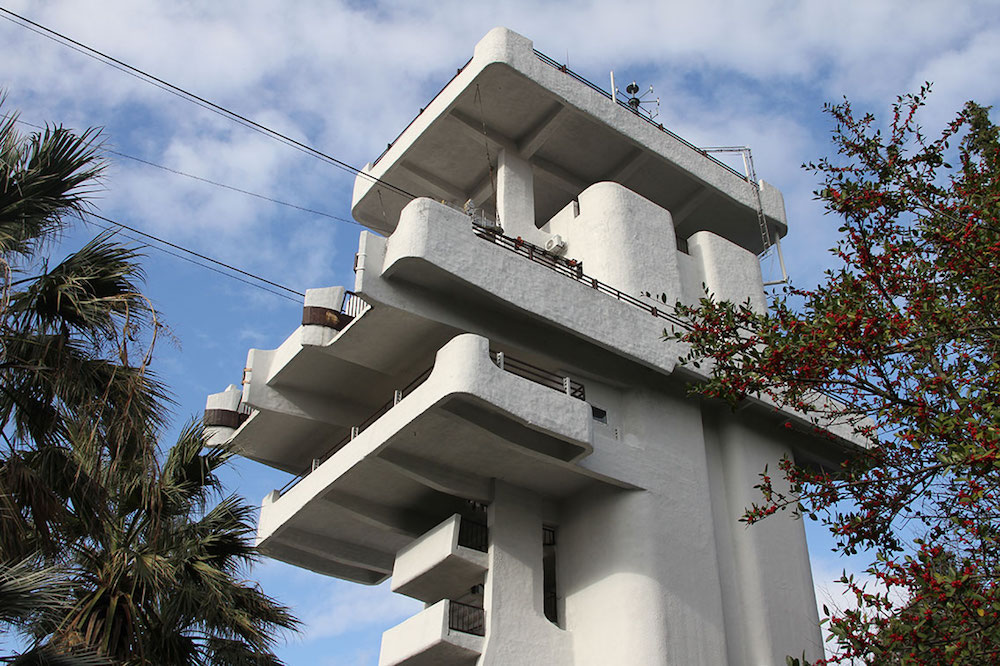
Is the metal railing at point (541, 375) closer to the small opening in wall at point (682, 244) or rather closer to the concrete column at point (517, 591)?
the concrete column at point (517, 591)

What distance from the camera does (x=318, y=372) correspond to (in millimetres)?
22859

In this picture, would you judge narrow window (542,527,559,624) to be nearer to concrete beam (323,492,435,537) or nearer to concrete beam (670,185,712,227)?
concrete beam (323,492,435,537)

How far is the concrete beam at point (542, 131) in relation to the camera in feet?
83.7

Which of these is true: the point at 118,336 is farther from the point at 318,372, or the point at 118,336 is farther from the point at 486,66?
the point at 486,66

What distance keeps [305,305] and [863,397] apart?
13355mm

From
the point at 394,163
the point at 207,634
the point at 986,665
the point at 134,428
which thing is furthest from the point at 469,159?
the point at 986,665

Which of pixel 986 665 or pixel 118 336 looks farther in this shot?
pixel 118 336

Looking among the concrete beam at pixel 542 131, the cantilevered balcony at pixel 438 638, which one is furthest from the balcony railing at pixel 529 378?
the concrete beam at pixel 542 131

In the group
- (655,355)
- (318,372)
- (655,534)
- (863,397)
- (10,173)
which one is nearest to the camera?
(10,173)

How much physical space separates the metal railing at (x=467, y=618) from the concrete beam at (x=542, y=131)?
1231 cm

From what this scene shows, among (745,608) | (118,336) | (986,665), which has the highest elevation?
(745,608)

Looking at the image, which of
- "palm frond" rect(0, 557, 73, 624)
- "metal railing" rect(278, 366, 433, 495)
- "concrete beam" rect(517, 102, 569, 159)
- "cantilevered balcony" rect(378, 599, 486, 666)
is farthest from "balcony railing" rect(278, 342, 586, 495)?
"palm frond" rect(0, 557, 73, 624)

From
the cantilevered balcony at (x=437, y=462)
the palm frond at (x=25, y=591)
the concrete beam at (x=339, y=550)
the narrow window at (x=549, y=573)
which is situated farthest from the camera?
the concrete beam at (x=339, y=550)

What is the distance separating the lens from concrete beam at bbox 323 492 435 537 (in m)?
20.9
